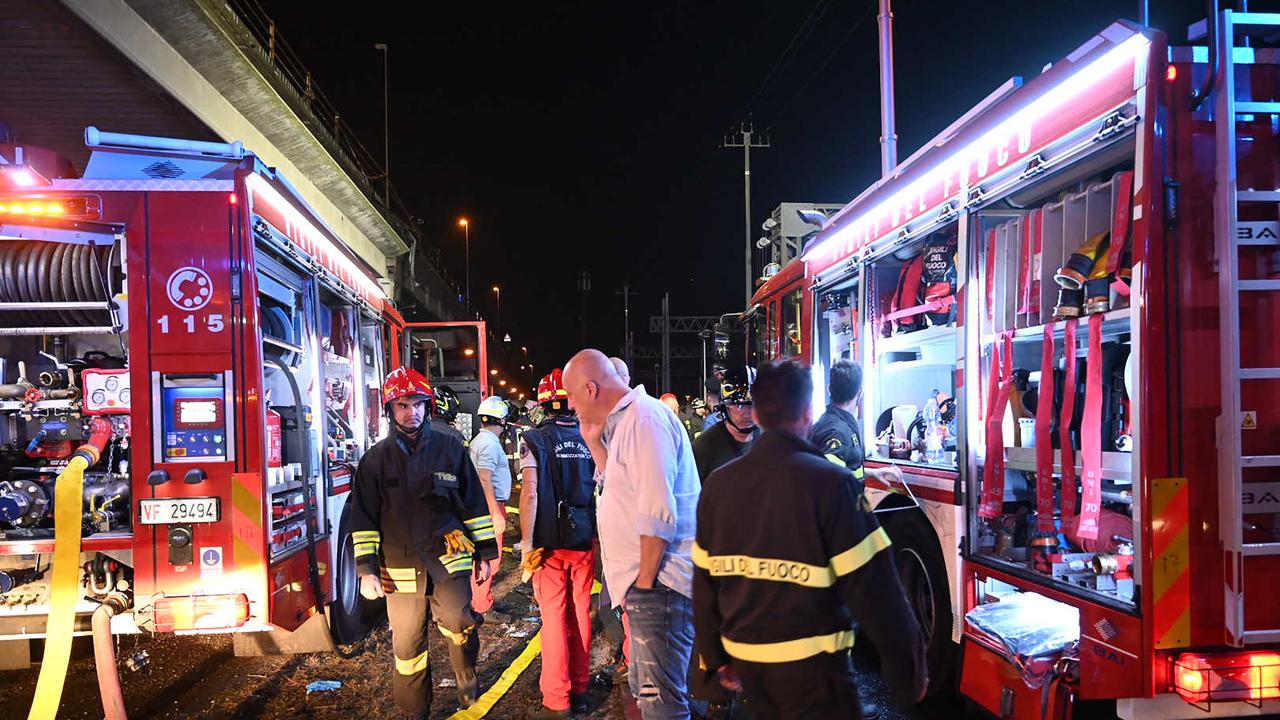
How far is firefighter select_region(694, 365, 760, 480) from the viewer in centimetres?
481

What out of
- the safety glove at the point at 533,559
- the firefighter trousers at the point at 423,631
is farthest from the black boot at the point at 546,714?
the safety glove at the point at 533,559

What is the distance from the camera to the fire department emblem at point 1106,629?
2.98 meters

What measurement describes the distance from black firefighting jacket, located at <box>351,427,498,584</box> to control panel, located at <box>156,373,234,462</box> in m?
0.80

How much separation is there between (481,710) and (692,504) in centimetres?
234

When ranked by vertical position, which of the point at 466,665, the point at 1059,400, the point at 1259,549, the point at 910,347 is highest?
the point at 910,347

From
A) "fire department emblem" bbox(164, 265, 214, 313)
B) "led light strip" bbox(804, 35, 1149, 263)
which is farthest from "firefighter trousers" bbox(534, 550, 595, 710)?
"led light strip" bbox(804, 35, 1149, 263)

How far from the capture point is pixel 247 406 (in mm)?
4391

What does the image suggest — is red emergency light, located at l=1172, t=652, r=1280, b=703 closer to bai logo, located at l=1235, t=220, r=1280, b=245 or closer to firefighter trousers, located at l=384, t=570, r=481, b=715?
bai logo, located at l=1235, t=220, r=1280, b=245

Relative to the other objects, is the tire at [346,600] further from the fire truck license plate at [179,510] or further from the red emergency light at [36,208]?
the red emergency light at [36,208]

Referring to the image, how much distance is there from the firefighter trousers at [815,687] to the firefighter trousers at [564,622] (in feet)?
8.40

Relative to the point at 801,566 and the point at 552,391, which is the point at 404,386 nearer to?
the point at 552,391

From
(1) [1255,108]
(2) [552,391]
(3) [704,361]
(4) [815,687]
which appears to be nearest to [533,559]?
(2) [552,391]

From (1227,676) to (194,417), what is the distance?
4756mm

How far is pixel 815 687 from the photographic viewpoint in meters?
2.18
